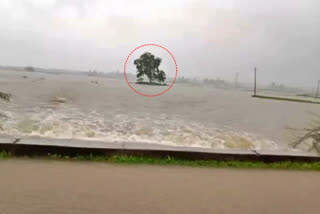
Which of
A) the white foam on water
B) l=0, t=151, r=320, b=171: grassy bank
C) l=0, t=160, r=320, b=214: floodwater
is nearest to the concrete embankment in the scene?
l=0, t=151, r=320, b=171: grassy bank

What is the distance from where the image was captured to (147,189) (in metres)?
2.88

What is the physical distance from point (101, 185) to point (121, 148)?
2.89 feet

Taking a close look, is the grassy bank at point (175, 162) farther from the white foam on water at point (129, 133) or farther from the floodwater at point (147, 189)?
the white foam on water at point (129, 133)

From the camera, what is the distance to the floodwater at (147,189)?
252 cm

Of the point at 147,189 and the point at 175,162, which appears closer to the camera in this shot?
the point at 147,189

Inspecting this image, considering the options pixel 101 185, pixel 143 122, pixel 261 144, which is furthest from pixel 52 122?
pixel 261 144

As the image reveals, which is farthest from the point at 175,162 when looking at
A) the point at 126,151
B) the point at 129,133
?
the point at 129,133

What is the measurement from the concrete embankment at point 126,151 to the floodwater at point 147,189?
0.23 m

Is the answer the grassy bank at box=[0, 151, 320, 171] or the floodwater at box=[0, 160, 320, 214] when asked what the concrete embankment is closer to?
the grassy bank at box=[0, 151, 320, 171]

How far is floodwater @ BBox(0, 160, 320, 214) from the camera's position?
2.52 meters

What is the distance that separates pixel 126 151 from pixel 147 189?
964mm

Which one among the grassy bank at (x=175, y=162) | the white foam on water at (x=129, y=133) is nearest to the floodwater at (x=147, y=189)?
the grassy bank at (x=175, y=162)

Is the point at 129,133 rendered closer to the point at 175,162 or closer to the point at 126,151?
the point at 126,151

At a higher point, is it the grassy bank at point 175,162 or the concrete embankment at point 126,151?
the concrete embankment at point 126,151
